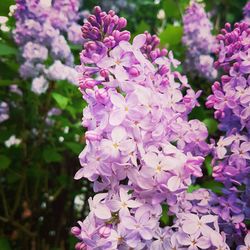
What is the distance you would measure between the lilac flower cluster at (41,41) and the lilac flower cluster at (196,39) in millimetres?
433

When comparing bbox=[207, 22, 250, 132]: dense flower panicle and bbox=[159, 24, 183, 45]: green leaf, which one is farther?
bbox=[159, 24, 183, 45]: green leaf

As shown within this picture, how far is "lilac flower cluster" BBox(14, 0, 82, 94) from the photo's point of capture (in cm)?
125

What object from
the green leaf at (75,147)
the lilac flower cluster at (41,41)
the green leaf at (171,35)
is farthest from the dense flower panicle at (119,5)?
the green leaf at (75,147)

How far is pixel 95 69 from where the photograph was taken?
75 centimetres

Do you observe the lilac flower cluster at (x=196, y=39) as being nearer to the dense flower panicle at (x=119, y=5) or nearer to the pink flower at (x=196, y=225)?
the dense flower panicle at (x=119, y=5)

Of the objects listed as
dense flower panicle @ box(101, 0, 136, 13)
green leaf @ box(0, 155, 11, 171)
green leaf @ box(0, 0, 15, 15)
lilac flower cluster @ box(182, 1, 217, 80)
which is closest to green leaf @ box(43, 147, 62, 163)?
green leaf @ box(0, 155, 11, 171)

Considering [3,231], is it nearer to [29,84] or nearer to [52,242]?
[52,242]

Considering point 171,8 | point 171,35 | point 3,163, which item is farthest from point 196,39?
point 3,163

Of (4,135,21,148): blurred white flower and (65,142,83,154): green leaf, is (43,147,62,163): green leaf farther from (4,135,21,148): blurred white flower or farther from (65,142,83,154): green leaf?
(4,135,21,148): blurred white flower

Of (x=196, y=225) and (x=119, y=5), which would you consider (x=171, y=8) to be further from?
(x=196, y=225)

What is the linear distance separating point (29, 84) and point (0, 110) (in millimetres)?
130

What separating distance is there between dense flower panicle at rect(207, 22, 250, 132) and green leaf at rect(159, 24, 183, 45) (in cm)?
64

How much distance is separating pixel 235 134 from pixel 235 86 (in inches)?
3.3

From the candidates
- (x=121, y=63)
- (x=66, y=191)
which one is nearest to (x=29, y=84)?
(x=66, y=191)
